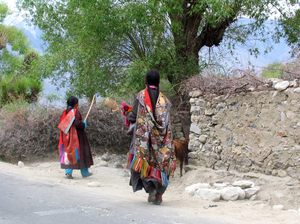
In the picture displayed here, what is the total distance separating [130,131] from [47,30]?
323 inches

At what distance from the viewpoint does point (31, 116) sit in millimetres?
9211

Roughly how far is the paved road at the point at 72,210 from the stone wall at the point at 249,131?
7.35ft

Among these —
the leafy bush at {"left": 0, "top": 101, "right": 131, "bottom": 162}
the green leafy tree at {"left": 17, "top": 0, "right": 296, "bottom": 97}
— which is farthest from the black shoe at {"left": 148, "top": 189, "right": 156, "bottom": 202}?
the leafy bush at {"left": 0, "top": 101, "right": 131, "bottom": 162}

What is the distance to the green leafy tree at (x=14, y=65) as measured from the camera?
1744 centimetres

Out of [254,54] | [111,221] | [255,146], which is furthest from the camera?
[254,54]

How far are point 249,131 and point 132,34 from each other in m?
5.50

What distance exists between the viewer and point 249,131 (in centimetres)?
532

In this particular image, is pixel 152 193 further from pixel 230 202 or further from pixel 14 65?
pixel 14 65

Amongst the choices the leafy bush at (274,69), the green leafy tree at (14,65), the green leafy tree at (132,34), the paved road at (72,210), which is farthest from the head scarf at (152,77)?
the green leafy tree at (14,65)

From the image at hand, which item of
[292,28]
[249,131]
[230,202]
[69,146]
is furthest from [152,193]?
[292,28]

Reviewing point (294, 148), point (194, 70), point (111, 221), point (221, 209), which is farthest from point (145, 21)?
point (111, 221)

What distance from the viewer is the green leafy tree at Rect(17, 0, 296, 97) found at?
8.00 metres

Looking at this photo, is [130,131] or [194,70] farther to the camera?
[194,70]

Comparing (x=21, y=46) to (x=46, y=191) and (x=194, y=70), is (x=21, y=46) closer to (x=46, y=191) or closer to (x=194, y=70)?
(x=194, y=70)
